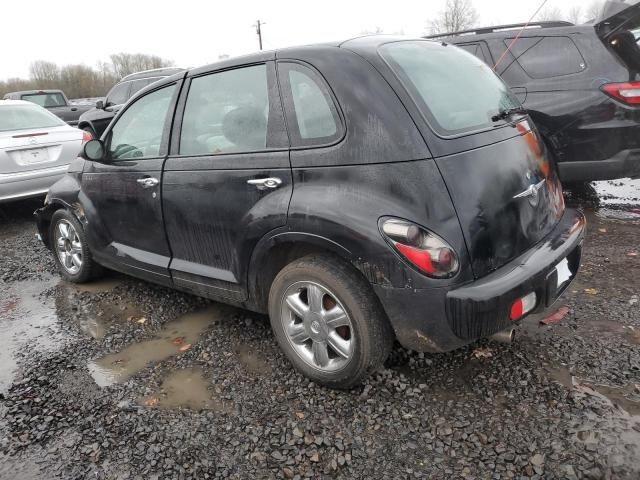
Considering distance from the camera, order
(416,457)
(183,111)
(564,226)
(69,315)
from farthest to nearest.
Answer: (69,315), (183,111), (564,226), (416,457)

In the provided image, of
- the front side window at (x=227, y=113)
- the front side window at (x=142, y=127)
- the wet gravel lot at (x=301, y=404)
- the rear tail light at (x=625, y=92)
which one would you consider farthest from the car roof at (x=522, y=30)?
the front side window at (x=142, y=127)

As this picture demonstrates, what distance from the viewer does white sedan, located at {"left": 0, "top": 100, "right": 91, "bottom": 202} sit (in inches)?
240

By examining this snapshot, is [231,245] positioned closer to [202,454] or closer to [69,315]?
[202,454]

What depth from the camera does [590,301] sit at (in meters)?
3.30

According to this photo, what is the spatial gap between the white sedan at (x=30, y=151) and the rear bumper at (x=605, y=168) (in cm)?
577

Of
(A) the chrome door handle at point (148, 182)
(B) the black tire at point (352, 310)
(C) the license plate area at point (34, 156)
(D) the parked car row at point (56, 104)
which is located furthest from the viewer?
(D) the parked car row at point (56, 104)

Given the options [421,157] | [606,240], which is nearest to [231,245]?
[421,157]

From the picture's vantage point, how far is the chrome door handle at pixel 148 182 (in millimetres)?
3191

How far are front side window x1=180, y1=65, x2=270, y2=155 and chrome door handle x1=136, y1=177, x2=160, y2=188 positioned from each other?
286 mm

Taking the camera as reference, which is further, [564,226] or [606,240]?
[606,240]

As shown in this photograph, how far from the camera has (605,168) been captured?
467 cm

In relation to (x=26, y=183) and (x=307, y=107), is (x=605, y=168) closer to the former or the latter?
(x=307, y=107)

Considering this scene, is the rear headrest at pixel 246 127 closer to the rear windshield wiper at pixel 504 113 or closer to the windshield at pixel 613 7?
the rear windshield wiper at pixel 504 113

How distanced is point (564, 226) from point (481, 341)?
825 mm
